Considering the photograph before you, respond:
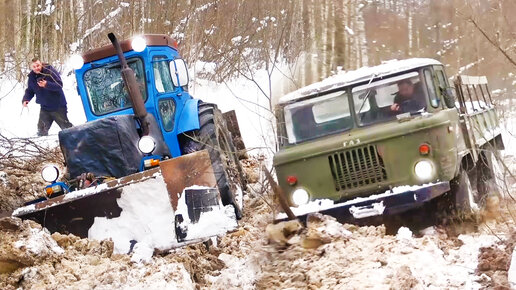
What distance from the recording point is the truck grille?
7129 millimetres

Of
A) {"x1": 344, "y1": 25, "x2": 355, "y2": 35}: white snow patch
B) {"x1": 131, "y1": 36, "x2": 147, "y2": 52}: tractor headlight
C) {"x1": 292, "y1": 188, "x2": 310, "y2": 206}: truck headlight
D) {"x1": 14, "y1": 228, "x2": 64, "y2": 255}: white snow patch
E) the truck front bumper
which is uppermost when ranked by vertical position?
{"x1": 344, "y1": 25, "x2": 355, "y2": 35}: white snow patch

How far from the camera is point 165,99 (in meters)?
8.38

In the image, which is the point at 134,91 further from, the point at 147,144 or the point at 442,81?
the point at 442,81

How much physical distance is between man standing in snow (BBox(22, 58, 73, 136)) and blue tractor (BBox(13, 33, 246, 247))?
99.8 inches

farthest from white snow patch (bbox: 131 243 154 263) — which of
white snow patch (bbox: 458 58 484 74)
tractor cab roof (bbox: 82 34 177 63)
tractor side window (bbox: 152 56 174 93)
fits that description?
white snow patch (bbox: 458 58 484 74)

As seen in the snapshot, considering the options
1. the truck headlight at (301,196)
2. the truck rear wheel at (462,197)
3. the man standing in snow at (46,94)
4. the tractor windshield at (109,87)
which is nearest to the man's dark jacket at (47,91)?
the man standing in snow at (46,94)

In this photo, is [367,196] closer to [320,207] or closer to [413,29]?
[320,207]

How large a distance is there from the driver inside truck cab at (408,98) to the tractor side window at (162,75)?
2676 mm

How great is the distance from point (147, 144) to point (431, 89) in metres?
2.93

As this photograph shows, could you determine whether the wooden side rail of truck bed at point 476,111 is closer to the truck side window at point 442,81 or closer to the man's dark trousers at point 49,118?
the truck side window at point 442,81

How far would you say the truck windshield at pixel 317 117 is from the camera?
757cm

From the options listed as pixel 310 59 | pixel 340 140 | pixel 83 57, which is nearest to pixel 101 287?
Result: pixel 340 140

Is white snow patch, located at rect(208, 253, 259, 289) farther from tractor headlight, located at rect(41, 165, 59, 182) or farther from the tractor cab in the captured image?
the tractor cab

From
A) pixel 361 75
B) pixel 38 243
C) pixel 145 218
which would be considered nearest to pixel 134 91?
pixel 145 218
